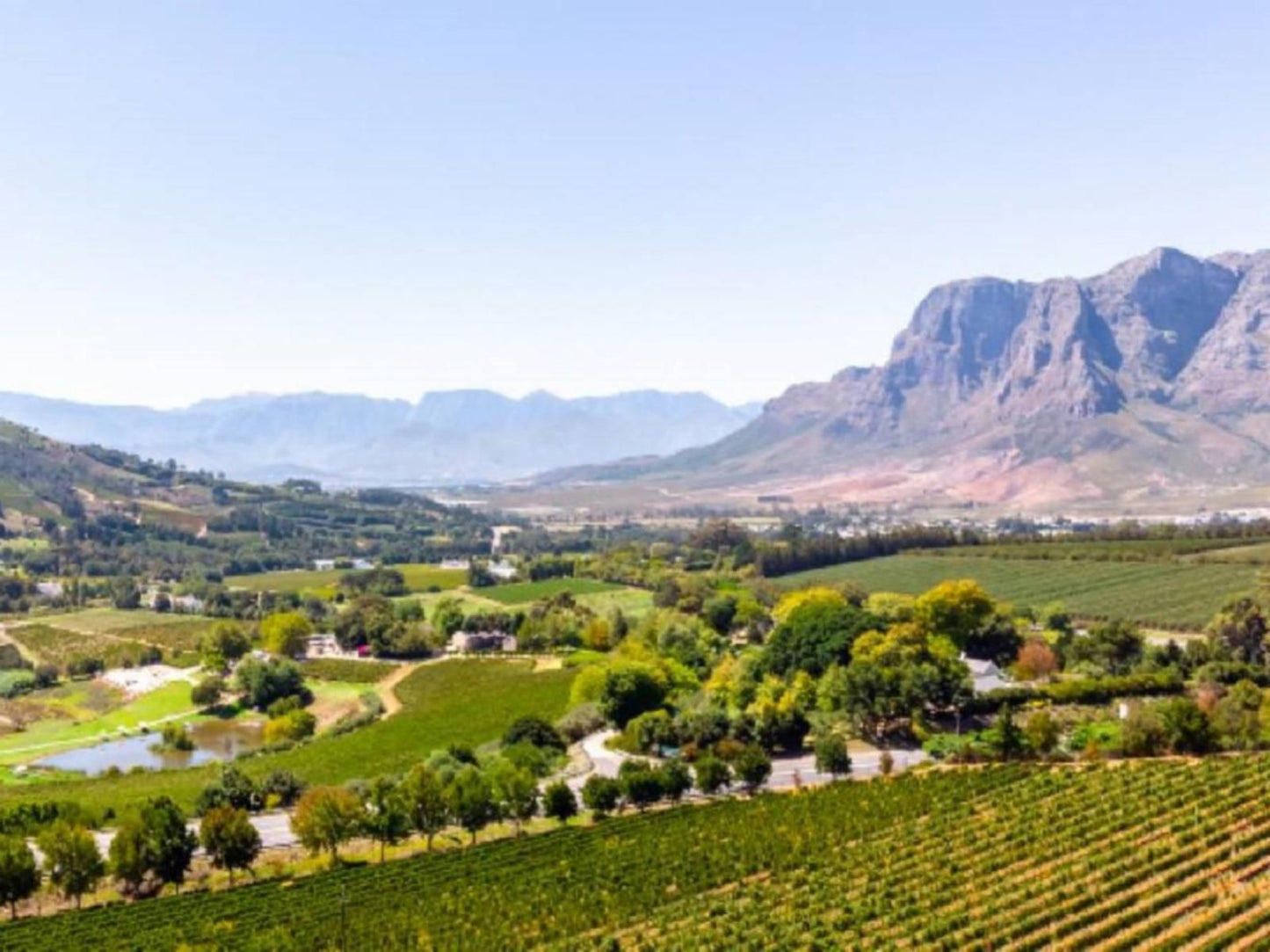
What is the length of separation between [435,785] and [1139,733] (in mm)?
45793

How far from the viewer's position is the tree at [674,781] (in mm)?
64438

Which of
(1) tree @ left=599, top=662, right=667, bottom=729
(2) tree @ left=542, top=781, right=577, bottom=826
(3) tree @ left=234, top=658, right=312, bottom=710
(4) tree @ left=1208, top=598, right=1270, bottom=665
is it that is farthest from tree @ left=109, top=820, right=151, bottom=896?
(4) tree @ left=1208, top=598, right=1270, bottom=665

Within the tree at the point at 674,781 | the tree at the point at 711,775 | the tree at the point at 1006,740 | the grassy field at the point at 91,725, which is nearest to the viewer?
the tree at the point at 674,781

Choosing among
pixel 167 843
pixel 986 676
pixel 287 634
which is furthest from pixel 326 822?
pixel 287 634

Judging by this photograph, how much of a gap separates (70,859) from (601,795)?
2897 cm

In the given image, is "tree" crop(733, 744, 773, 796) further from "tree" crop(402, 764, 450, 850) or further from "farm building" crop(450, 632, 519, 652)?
"farm building" crop(450, 632, 519, 652)

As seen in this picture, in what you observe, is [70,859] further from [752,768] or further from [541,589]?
[541,589]

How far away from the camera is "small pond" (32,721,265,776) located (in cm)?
9081

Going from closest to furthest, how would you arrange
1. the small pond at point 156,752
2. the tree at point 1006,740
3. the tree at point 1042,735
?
1. the tree at point 1042,735
2. the tree at point 1006,740
3. the small pond at point 156,752

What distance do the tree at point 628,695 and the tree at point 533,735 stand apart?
21.3 feet

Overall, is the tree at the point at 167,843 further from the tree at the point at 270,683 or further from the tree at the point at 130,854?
the tree at the point at 270,683

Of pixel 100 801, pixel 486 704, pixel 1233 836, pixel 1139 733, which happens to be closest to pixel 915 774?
pixel 1139 733

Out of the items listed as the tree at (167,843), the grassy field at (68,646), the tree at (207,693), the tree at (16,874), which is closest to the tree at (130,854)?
the tree at (167,843)

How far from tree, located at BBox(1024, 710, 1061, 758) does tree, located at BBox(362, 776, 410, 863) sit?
136ft
